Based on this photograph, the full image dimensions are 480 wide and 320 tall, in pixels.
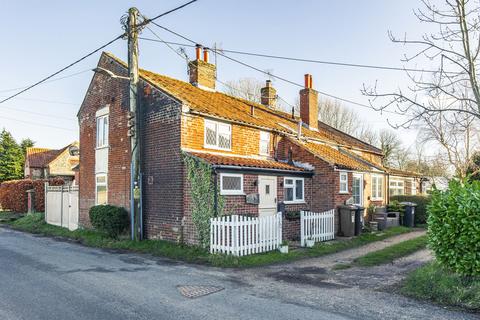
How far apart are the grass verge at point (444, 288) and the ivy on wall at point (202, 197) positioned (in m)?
6.02

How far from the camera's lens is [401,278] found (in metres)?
8.95

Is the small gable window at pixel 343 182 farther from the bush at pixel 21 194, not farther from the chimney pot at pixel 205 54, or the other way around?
the bush at pixel 21 194

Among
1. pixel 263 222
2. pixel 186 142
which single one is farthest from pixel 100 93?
pixel 263 222

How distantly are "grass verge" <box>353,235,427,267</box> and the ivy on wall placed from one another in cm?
455

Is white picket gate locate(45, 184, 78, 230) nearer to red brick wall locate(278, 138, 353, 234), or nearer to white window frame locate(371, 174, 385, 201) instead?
red brick wall locate(278, 138, 353, 234)

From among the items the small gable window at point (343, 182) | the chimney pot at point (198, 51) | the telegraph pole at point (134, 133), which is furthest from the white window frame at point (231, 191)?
the chimney pot at point (198, 51)

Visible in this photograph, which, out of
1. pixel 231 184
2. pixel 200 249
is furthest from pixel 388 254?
pixel 200 249

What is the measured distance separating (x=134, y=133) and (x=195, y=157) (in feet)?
9.92

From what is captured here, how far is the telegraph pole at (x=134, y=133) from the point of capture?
14.1 m

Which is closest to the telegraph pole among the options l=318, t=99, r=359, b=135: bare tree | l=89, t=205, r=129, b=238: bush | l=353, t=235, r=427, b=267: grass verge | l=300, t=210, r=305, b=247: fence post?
l=89, t=205, r=129, b=238: bush

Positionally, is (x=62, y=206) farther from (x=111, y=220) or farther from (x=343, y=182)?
(x=343, y=182)

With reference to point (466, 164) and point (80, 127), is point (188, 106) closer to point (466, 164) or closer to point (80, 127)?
point (80, 127)

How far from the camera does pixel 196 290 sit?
307 inches

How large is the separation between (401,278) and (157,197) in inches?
339
